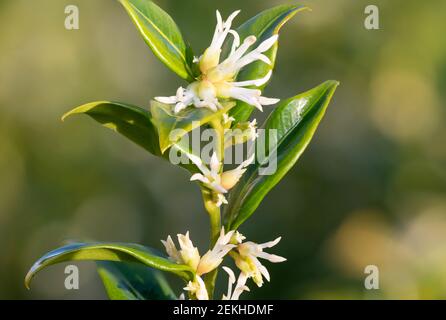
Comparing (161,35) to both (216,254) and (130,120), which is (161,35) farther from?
(216,254)

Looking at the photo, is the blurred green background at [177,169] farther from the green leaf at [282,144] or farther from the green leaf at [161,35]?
the green leaf at [161,35]

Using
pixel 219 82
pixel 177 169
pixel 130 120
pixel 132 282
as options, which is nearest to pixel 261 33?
pixel 219 82

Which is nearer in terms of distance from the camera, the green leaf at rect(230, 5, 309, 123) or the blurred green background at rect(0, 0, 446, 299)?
the green leaf at rect(230, 5, 309, 123)

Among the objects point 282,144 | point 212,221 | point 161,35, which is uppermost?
point 161,35

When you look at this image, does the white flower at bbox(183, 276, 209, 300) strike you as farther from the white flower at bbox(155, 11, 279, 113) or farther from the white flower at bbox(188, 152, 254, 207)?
the white flower at bbox(155, 11, 279, 113)

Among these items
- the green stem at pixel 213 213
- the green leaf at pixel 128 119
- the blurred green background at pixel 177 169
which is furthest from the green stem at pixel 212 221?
the blurred green background at pixel 177 169

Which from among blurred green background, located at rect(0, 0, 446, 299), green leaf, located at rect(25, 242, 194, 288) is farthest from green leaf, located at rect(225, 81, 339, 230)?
blurred green background, located at rect(0, 0, 446, 299)

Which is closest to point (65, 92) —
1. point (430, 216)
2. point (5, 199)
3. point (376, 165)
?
point (5, 199)
